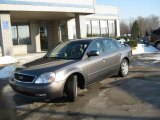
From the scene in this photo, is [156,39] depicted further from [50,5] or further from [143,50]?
[50,5]

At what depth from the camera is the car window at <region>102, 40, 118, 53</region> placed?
9164 millimetres

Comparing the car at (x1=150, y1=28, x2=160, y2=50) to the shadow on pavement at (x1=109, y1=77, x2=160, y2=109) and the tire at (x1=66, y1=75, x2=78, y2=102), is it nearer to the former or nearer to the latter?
the shadow on pavement at (x1=109, y1=77, x2=160, y2=109)

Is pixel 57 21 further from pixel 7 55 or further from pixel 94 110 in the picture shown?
pixel 94 110

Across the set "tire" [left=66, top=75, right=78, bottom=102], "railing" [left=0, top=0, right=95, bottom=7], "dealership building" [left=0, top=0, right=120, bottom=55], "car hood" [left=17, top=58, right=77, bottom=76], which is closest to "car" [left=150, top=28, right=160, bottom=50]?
"dealership building" [left=0, top=0, right=120, bottom=55]

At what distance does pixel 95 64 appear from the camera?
27.1 ft

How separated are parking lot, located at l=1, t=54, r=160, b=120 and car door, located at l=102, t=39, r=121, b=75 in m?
0.49

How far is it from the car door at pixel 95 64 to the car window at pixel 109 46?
0.79 ft

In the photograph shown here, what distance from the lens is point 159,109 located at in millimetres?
6289

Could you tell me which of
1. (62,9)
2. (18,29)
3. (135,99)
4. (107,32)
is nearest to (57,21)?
(18,29)

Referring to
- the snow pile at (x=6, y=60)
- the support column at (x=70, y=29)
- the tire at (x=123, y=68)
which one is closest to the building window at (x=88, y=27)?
the support column at (x=70, y=29)

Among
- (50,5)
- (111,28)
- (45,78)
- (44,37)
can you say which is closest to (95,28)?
(111,28)

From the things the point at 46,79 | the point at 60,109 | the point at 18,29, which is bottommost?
the point at 60,109

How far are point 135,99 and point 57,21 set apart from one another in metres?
20.1

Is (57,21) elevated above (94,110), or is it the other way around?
A: (57,21)
